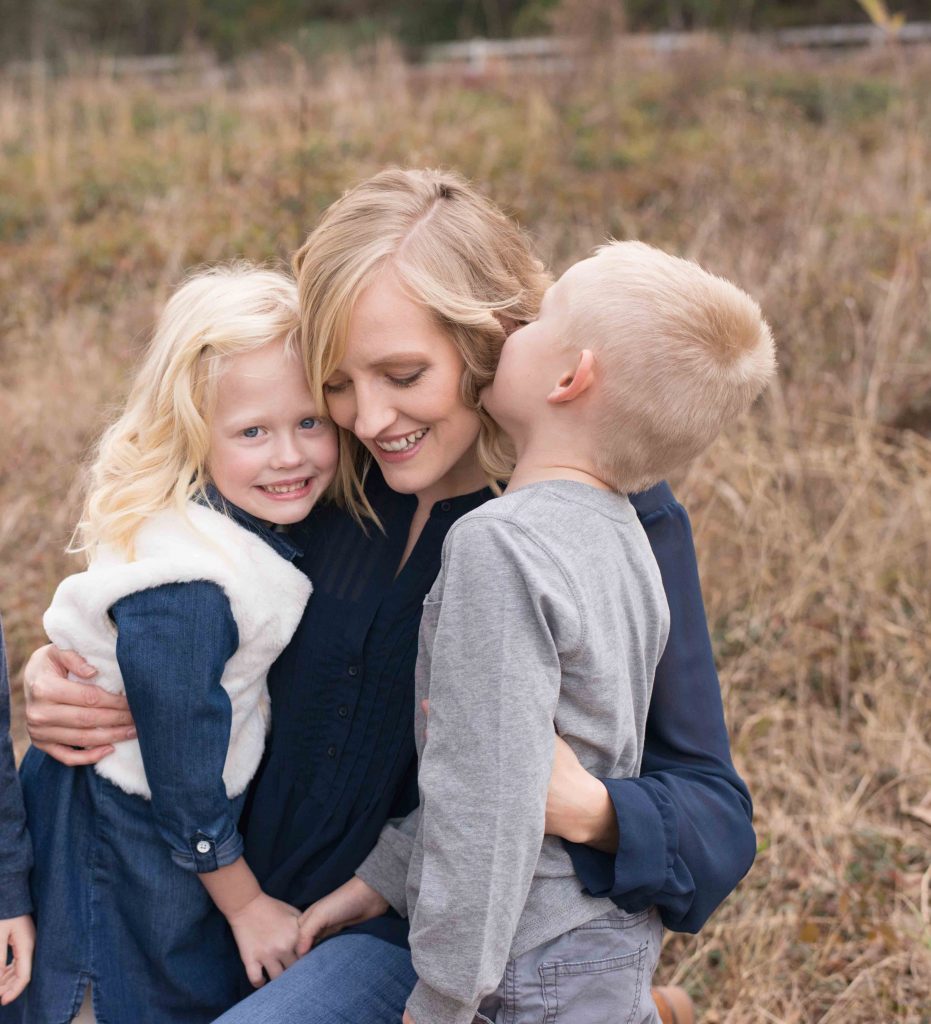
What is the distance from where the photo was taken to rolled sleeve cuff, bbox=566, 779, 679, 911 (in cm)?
152

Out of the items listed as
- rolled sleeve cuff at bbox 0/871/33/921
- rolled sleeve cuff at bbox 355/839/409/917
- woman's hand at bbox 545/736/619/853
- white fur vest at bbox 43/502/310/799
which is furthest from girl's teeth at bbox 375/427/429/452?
rolled sleeve cuff at bbox 0/871/33/921

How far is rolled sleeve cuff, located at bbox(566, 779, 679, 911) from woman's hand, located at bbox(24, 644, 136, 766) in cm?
73

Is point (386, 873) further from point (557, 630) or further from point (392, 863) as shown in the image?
point (557, 630)

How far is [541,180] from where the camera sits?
734 centimetres

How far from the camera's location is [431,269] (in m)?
1.69

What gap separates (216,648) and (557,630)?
0.56 m

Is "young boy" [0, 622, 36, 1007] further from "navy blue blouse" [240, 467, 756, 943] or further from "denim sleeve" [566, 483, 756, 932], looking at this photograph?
"denim sleeve" [566, 483, 756, 932]

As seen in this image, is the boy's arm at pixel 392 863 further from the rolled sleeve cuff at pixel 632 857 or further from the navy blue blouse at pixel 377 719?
the rolled sleeve cuff at pixel 632 857

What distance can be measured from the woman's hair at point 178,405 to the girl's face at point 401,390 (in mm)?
179

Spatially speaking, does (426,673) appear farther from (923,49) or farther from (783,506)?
(923,49)

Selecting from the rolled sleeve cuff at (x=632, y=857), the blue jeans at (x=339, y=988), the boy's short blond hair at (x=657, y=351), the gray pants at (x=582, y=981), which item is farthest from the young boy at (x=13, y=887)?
the boy's short blond hair at (x=657, y=351)

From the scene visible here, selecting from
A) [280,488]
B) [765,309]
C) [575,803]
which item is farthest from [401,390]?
[765,309]

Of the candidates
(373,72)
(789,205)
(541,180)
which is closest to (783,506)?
(789,205)

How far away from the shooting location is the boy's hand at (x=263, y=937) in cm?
180
